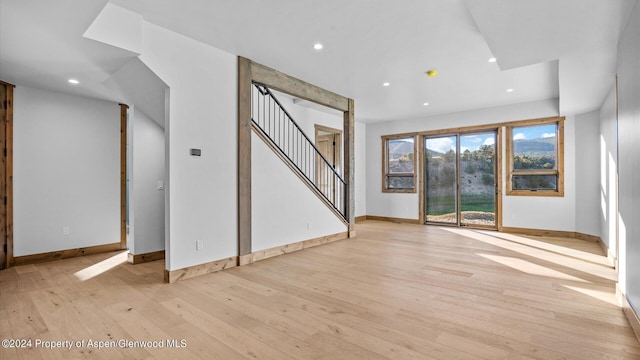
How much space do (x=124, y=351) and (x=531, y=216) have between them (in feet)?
23.7

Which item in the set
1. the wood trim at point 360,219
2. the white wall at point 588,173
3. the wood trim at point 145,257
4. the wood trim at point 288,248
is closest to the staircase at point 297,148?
the wood trim at point 288,248

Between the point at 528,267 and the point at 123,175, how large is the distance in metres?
6.14

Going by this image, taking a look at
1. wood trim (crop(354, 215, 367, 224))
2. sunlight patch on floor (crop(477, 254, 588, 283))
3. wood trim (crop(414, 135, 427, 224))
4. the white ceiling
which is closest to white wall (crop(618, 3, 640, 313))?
the white ceiling

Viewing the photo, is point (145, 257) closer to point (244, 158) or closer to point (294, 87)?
point (244, 158)

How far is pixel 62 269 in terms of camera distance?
3.94 m

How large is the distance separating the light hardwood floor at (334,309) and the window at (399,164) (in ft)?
12.9

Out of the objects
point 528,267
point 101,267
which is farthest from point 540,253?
point 101,267

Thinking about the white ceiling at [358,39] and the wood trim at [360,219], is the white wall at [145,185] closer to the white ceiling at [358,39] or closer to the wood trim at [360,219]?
the white ceiling at [358,39]

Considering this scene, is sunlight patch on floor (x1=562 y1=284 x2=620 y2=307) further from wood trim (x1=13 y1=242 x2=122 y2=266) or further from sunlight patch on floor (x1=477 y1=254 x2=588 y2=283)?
wood trim (x1=13 y1=242 x2=122 y2=266)

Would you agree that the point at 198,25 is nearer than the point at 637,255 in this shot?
No

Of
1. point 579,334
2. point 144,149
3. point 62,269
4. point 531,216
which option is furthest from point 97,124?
point 531,216

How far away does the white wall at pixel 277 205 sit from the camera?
171 inches

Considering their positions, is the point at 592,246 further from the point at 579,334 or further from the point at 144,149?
the point at 144,149

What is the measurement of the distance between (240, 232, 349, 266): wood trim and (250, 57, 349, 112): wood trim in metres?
2.42
